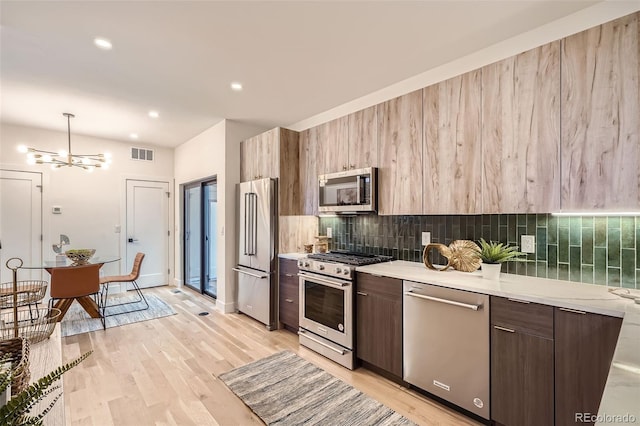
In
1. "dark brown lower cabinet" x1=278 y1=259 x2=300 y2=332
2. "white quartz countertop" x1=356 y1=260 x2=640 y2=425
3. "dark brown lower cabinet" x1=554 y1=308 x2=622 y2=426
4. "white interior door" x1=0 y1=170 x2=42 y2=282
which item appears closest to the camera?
"white quartz countertop" x1=356 y1=260 x2=640 y2=425

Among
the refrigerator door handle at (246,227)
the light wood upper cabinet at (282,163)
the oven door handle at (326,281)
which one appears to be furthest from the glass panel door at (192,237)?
the oven door handle at (326,281)

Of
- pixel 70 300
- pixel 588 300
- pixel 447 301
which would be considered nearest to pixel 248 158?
pixel 70 300

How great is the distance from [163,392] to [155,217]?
421cm

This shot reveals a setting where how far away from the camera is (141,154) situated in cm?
570

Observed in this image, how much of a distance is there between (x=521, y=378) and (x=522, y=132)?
5.31ft

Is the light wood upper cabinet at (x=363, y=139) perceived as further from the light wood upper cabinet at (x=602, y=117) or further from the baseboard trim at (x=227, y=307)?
the baseboard trim at (x=227, y=307)

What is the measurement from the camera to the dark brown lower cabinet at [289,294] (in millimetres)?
3463

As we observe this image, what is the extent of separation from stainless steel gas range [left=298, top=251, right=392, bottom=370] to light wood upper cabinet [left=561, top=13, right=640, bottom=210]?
1.70m

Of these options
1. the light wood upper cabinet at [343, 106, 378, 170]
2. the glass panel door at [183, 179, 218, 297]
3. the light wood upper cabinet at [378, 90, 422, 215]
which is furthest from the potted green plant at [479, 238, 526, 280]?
the glass panel door at [183, 179, 218, 297]

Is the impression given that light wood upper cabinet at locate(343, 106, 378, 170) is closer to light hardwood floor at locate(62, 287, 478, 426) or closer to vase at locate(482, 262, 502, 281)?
vase at locate(482, 262, 502, 281)

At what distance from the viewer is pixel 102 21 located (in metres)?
2.13

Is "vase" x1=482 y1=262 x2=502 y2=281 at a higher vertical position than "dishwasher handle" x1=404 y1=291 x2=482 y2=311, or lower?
higher

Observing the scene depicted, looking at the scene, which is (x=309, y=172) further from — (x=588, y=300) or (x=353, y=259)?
(x=588, y=300)

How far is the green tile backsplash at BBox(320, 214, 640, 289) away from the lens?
193cm
